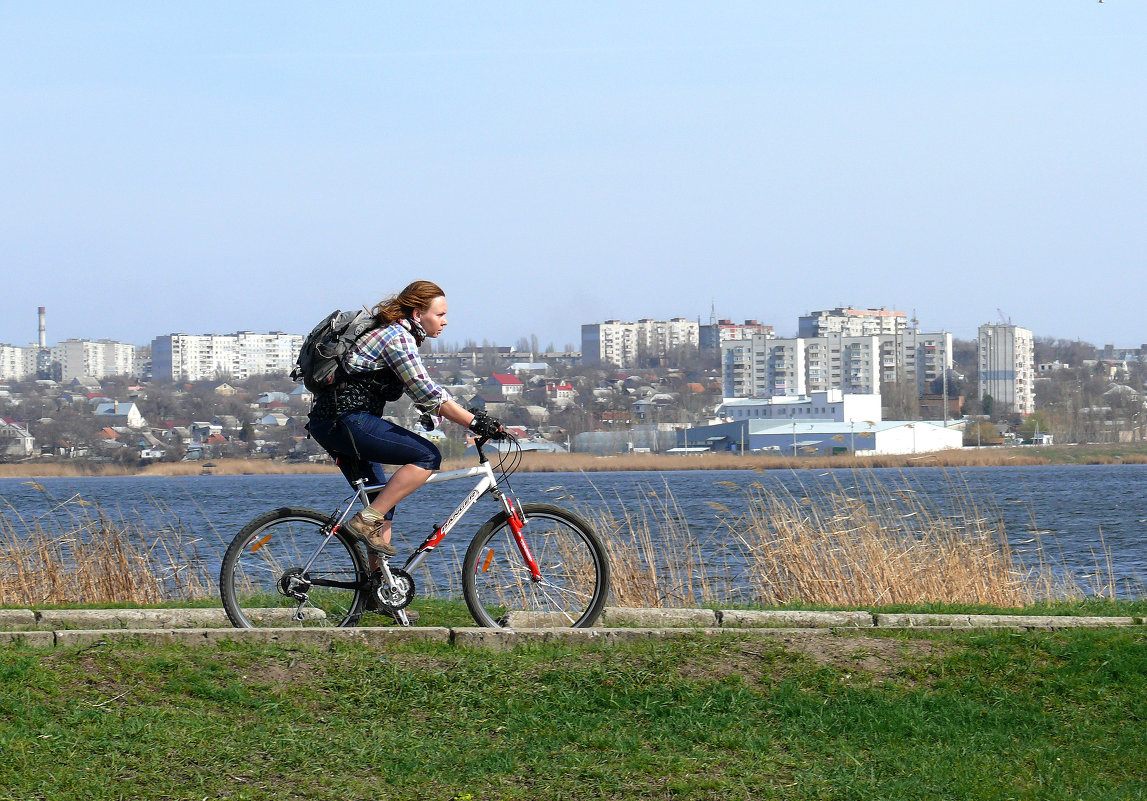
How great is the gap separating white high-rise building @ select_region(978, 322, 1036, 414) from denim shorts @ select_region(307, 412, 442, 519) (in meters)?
146

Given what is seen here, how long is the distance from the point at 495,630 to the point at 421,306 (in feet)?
5.67

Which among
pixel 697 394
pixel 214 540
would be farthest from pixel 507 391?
pixel 214 540

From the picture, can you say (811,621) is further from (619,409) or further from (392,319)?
(619,409)

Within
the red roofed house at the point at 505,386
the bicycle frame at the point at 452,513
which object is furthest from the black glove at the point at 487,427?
the red roofed house at the point at 505,386

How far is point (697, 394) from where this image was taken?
154 metres

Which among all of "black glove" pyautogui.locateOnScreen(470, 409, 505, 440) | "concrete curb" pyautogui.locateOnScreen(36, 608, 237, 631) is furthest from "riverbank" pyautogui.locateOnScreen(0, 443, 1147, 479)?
"black glove" pyautogui.locateOnScreen(470, 409, 505, 440)

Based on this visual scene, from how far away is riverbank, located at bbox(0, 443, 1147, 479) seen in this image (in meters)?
85.2

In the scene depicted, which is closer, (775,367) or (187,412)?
(187,412)

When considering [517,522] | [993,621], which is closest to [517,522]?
[517,522]

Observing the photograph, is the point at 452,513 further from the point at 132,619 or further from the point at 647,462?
the point at 647,462

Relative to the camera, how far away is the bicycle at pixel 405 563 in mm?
6285

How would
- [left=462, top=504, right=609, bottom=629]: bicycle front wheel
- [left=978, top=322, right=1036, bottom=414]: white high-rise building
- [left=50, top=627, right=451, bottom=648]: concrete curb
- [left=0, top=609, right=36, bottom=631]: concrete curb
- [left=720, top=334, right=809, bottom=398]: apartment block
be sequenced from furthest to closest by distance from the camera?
[left=720, top=334, right=809, bottom=398]: apartment block
[left=978, top=322, right=1036, bottom=414]: white high-rise building
[left=0, top=609, right=36, bottom=631]: concrete curb
[left=462, top=504, right=609, bottom=629]: bicycle front wheel
[left=50, top=627, right=451, bottom=648]: concrete curb

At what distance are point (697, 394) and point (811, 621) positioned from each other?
148154 mm

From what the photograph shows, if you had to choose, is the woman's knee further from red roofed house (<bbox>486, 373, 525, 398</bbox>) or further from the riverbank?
red roofed house (<bbox>486, 373, 525, 398</bbox>)
